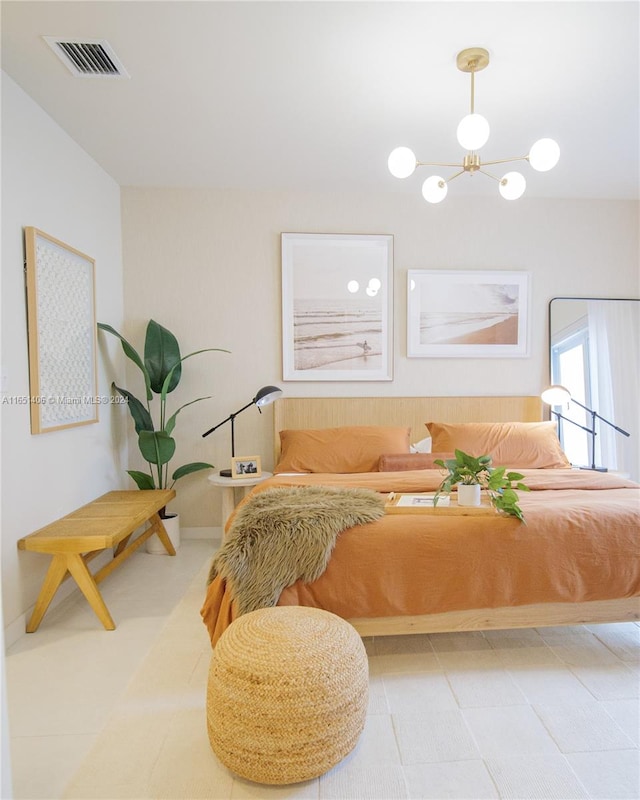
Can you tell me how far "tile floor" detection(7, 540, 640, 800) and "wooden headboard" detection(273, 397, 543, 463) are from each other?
1.69m

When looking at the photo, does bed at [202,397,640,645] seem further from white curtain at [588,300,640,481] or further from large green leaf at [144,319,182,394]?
white curtain at [588,300,640,481]

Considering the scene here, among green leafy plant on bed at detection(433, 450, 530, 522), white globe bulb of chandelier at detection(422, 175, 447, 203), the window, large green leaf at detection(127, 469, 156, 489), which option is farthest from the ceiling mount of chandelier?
large green leaf at detection(127, 469, 156, 489)

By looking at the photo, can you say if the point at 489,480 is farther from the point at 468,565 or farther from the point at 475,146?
the point at 475,146

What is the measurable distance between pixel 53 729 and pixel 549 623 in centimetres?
194

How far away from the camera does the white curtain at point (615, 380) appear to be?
3910 mm

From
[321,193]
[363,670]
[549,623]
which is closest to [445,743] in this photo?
[363,670]

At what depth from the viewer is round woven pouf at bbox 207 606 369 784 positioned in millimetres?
1440

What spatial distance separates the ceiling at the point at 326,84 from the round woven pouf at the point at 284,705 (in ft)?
7.47

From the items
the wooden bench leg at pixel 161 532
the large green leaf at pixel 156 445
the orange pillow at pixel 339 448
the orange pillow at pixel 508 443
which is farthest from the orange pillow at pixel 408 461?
the wooden bench leg at pixel 161 532

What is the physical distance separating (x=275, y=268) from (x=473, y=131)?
206 centimetres

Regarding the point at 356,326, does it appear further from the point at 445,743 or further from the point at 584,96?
the point at 445,743

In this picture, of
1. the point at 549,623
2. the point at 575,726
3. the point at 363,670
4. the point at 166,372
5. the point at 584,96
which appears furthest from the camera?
the point at 166,372

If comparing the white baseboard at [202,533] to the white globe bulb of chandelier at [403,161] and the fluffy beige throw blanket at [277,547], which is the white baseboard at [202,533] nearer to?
the fluffy beige throw blanket at [277,547]

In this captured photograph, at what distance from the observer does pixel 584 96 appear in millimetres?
2504
